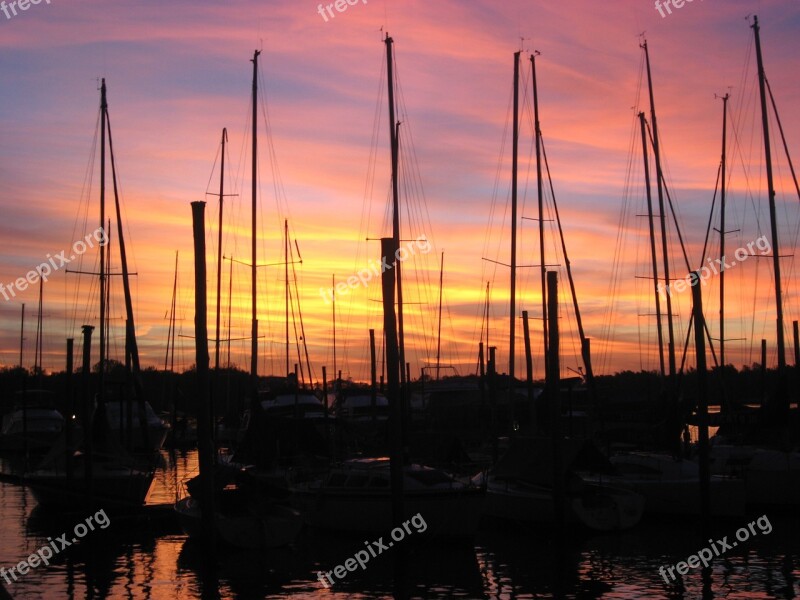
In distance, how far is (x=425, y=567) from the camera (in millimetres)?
24641

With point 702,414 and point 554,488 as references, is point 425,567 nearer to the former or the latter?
point 554,488

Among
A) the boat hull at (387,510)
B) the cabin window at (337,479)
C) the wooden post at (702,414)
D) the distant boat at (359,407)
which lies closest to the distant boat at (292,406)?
the distant boat at (359,407)

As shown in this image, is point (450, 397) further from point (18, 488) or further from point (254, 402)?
point (254, 402)

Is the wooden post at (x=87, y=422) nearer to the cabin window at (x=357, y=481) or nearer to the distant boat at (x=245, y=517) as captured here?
the distant boat at (x=245, y=517)

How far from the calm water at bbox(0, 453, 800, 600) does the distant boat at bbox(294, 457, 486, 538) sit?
539mm

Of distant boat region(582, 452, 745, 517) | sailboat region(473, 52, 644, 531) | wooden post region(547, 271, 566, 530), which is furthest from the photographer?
distant boat region(582, 452, 745, 517)

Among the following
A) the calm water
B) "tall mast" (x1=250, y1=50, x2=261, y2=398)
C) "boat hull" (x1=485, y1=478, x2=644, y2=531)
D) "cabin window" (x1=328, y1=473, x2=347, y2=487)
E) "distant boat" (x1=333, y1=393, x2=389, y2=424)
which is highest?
"tall mast" (x1=250, y1=50, x2=261, y2=398)

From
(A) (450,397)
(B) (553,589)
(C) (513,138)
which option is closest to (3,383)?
(A) (450,397)

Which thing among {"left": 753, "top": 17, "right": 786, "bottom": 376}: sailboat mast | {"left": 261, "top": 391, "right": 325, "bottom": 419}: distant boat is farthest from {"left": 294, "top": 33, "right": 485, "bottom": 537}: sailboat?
{"left": 261, "top": 391, "right": 325, "bottom": 419}: distant boat

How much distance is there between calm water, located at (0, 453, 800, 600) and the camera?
867 inches

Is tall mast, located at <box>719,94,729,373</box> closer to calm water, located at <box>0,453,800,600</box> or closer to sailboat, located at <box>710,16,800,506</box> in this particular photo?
sailboat, located at <box>710,16,800,506</box>

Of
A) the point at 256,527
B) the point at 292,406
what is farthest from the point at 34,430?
the point at 256,527

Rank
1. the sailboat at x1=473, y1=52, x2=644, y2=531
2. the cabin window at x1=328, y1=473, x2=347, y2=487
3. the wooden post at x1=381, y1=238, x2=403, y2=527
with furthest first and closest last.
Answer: the cabin window at x1=328, y1=473, x2=347, y2=487 → the sailboat at x1=473, y1=52, x2=644, y2=531 → the wooden post at x1=381, y1=238, x2=403, y2=527

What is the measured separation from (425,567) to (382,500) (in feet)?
12.1
